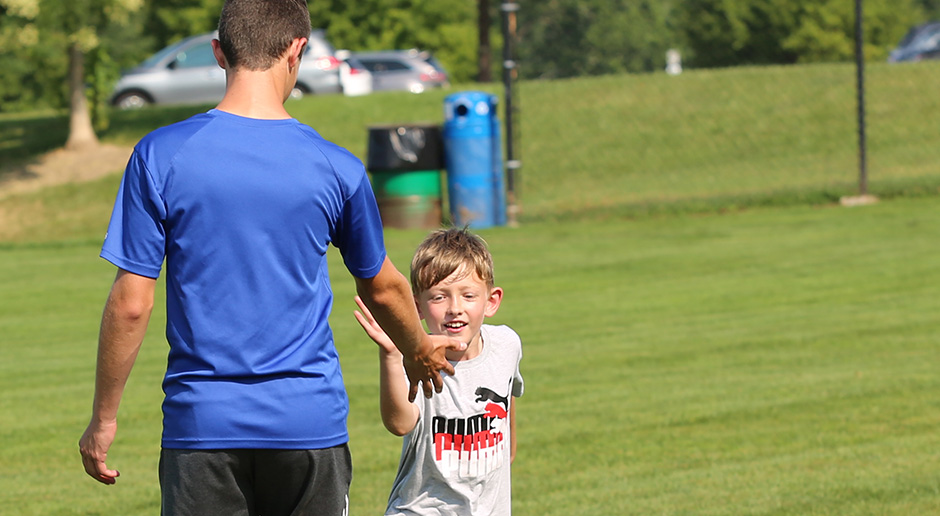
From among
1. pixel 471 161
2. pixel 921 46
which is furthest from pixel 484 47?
pixel 471 161

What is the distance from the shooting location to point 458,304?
11.6 feet

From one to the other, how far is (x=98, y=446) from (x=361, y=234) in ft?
2.70

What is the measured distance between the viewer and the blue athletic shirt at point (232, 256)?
2.82 metres

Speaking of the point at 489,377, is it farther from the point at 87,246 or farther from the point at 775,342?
the point at 87,246

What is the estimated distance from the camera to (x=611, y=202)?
18.8 meters

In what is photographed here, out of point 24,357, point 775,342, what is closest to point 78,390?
point 24,357

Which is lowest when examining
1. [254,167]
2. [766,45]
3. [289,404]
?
[289,404]

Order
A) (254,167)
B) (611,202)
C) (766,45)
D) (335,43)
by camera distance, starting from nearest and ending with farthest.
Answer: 1. (254,167)
2. (611,202)
3. (766,45)
4. (335,43)

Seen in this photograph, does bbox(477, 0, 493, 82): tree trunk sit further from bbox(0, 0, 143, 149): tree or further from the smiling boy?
the smiling boy

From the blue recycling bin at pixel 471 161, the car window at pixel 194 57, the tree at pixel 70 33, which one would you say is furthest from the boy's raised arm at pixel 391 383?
the car window at pixel 194 57

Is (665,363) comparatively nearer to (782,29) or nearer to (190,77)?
(190,77)

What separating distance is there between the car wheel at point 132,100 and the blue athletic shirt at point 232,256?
28.2 meters

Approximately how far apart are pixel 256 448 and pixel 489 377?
3.07ft

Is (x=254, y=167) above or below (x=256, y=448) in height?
above
